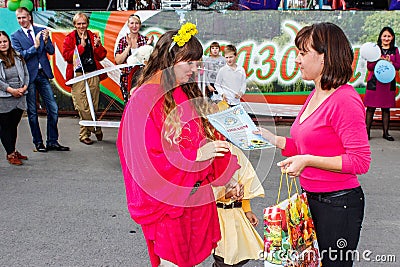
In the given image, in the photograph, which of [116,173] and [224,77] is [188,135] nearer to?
[224,77]

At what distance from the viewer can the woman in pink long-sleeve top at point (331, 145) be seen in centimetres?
223

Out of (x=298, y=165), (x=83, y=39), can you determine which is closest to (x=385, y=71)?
(x=83, y=39)

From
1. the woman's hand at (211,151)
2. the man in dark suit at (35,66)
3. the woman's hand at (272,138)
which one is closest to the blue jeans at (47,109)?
the man in dark suit at (35,66)

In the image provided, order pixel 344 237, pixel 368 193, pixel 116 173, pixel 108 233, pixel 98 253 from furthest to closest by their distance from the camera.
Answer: pixel 116 173
pixel 368 193
pixel 108 233
pixel 98 253
pixel 344 237

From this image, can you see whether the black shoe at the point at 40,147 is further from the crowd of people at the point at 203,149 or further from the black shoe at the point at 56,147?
the crowd of people at the point at 203,149

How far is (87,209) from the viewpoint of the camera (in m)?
4.86

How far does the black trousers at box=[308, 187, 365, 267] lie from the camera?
238 centimetres

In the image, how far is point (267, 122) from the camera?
8.72 feet

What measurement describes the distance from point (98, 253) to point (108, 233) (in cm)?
40

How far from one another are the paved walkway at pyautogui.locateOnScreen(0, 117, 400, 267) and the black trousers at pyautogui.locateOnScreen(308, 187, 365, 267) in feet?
1.16

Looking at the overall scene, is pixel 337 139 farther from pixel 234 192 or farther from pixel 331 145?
pixel 234 192

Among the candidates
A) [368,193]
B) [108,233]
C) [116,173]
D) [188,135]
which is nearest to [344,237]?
[188,135]

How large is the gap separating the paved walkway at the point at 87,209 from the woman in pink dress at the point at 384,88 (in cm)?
73

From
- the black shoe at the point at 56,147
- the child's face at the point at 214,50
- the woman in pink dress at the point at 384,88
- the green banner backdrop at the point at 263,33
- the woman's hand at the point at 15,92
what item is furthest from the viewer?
the green banner backdrop at the point at 263,33
